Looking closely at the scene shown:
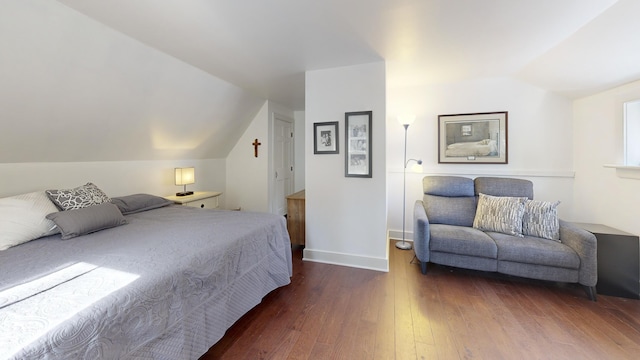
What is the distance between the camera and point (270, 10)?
175 cm

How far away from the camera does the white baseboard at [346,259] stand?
2781 mm

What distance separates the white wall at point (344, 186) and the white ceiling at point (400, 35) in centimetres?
22

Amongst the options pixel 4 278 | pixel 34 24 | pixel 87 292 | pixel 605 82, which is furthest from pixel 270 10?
pixel 605 82

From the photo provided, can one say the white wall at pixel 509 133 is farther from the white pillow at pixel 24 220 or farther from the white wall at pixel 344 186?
the white pillow at pixel 24 220

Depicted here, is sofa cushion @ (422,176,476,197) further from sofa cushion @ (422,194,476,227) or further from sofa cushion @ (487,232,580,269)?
sofa cushion @ (487,232,580,269)

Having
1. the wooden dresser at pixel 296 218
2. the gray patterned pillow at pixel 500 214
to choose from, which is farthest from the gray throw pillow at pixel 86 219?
the gray patterned pillow at pixel 500 214

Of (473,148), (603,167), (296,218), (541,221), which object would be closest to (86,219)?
(296,218)

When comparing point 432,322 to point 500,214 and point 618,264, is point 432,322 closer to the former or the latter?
point 500,214

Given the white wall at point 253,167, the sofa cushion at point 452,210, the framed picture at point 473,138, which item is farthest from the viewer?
the white wall at point 253,167

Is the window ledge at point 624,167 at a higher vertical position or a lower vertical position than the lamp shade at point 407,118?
lower

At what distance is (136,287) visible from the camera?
112 centimetres

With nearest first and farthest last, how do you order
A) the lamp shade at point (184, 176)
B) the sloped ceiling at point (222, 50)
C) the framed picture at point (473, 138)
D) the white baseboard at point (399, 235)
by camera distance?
the sloped ceiling at point (222, 50), the framed picture at point (473, 138), the lamp shade at point (184, 176), the white baseboard at point (399, 235)

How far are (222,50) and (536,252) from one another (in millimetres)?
3470

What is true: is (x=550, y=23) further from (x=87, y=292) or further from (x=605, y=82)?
(x=87, y=292)
